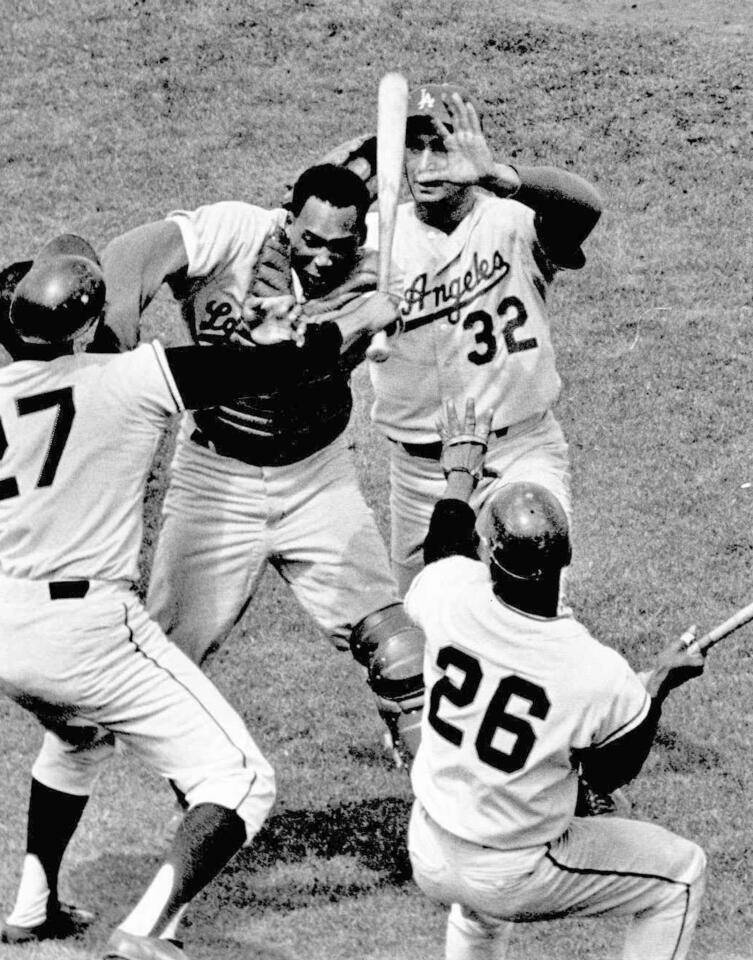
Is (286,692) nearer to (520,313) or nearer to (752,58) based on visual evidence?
(520,313)

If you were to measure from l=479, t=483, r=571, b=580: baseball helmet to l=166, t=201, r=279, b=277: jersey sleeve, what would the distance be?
1675 mm

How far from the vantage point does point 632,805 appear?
5688 mm

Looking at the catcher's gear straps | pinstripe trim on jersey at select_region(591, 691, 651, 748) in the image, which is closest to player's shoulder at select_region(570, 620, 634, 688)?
pinstripe trim on jersey at select_region(591, 691, 651, 748)

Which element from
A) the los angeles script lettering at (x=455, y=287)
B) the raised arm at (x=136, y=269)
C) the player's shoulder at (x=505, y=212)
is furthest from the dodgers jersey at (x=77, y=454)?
the player's shoulder at (x=505, y=212)

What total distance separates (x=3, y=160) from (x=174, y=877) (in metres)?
8.86

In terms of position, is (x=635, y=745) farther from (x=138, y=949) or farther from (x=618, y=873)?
(x=138, y=949)

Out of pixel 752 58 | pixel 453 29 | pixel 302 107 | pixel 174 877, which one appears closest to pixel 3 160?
pixel 302 107

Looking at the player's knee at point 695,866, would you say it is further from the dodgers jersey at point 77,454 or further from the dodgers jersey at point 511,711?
the dodgers jersey at point 77,454

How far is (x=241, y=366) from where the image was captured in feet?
14.9

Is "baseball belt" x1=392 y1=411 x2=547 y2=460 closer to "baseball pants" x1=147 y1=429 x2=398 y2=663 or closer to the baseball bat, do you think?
"baseball pants" x1=147 y1=429 x2=398 y2=663

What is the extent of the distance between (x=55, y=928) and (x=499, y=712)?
6.37 ft

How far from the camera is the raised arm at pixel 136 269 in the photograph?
4875mm

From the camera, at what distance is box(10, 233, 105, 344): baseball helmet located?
4285 mm

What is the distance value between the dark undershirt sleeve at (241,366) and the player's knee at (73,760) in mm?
1178
